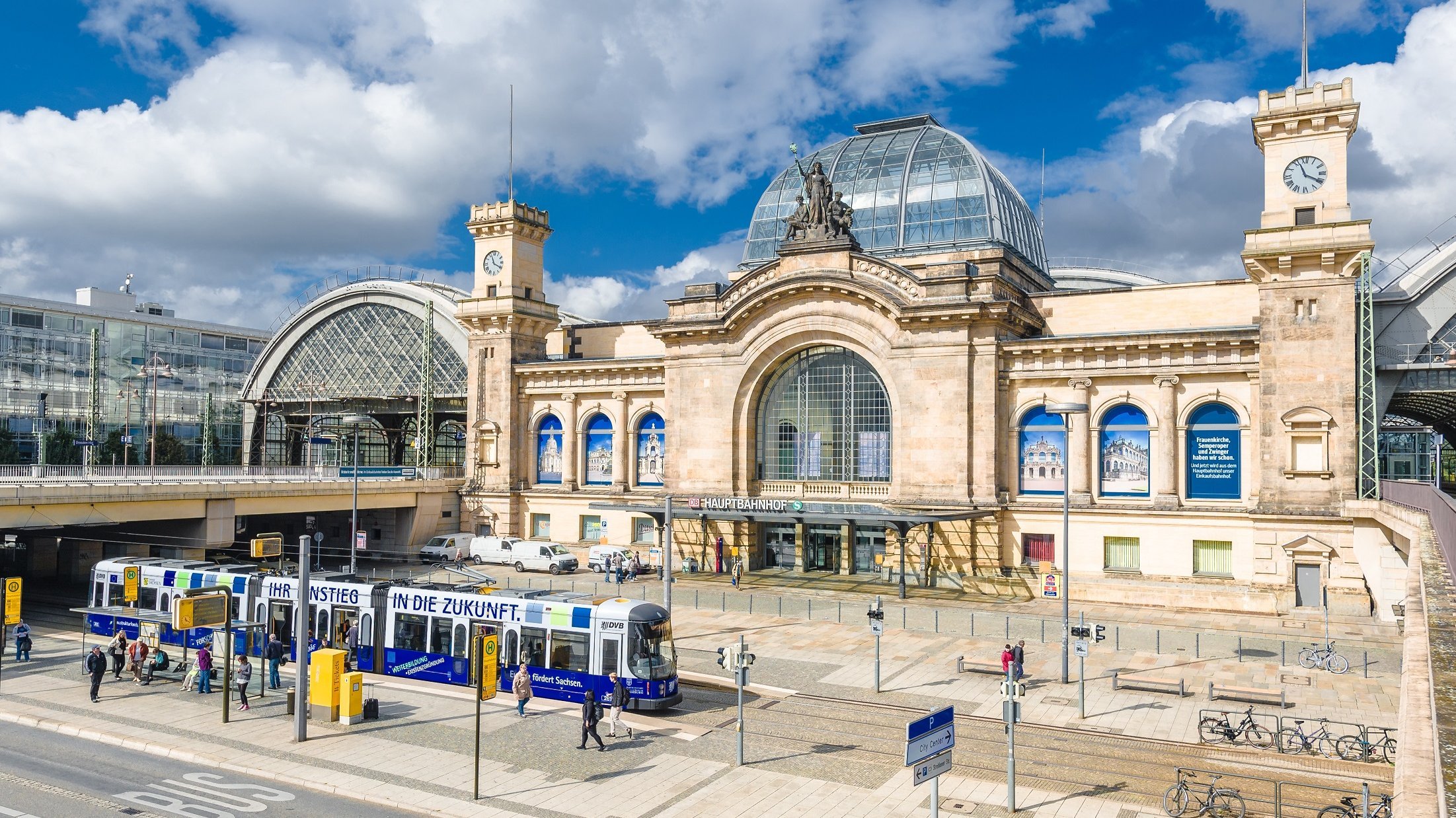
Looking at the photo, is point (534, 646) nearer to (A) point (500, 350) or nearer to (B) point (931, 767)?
(B) point (931, 767)

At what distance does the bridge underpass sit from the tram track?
30203 millimetres

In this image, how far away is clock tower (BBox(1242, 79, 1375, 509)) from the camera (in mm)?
40875

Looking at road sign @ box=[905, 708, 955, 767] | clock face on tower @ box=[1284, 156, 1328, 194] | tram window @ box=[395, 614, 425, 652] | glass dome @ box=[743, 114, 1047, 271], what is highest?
glass dome @ box=[743, 114, 1047, 271]

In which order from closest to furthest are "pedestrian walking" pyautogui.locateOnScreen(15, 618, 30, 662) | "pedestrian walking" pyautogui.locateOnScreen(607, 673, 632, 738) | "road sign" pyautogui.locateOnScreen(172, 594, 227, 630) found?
"pedestrian walking" pyautogui.locateOnScreen(607, 673, 632, 738) < "road sign" pyautogui.locateOnScreen(172, 594, 227, 630) < "pedestrian walking" pyautogui.locateOnScreen(15, 618, 30, 662)

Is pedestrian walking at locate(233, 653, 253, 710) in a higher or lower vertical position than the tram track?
higher

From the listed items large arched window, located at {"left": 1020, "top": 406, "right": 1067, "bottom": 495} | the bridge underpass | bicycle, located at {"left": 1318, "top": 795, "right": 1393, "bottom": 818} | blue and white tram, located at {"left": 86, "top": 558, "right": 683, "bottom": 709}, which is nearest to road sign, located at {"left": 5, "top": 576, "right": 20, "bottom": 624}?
blue and white tram, located at {"left": 86, "top": 558, "right": 683, "bottom": 709}

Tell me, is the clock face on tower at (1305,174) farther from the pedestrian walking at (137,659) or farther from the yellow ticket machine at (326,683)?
the pedestrian walking at (137,659)

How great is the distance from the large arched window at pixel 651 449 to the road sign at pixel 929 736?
136 ft

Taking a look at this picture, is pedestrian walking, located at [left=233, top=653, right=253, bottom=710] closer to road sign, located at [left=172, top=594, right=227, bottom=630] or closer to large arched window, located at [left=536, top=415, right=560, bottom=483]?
road sign, located at [left=172, top=594, right=227, bottom=630]

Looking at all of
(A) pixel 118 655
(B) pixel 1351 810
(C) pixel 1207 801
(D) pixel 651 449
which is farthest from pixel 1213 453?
(A) pixel 118 655

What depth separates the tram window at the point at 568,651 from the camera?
1077 inches

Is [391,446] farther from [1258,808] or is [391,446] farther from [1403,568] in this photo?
[1258,808]

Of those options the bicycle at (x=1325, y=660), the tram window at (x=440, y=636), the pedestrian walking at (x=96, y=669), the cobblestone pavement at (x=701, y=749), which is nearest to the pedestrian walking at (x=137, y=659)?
the cobblestone pavement at (x=701, y=749)

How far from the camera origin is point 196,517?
155 ft
